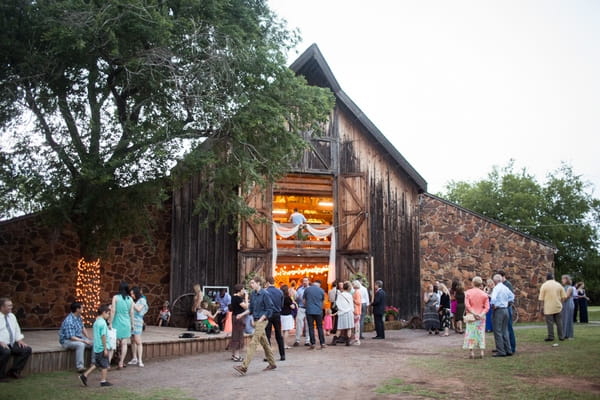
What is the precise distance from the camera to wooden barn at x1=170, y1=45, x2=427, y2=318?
18016 mm

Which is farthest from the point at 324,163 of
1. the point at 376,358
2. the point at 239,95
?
the point at 376,358

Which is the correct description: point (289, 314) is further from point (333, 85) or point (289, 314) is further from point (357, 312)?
point (333, 85)

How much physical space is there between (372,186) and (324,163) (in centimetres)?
183

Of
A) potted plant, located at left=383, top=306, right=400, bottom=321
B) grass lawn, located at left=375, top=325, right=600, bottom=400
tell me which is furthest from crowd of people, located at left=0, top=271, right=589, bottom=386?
potted plant, located at left=383, top=306, right=400, bottom=321

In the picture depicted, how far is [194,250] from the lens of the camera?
17828 millimetres

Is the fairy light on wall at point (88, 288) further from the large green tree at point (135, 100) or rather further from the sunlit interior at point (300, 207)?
the sunlit interior at point (300, 207)

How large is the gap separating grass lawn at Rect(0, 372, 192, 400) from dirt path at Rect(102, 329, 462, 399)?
354 millimetres

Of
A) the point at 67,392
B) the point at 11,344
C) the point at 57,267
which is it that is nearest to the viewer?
the point at 67,392

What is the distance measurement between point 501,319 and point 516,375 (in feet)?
7.56

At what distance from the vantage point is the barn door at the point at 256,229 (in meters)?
18.1

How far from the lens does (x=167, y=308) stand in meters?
17.2

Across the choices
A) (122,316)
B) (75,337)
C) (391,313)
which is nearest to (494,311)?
(122,316)

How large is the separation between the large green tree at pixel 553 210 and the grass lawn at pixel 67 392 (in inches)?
1158

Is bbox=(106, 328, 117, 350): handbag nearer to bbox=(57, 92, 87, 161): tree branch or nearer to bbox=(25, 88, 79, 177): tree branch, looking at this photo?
bbox=(25, 88, 79, 177): tree branch
